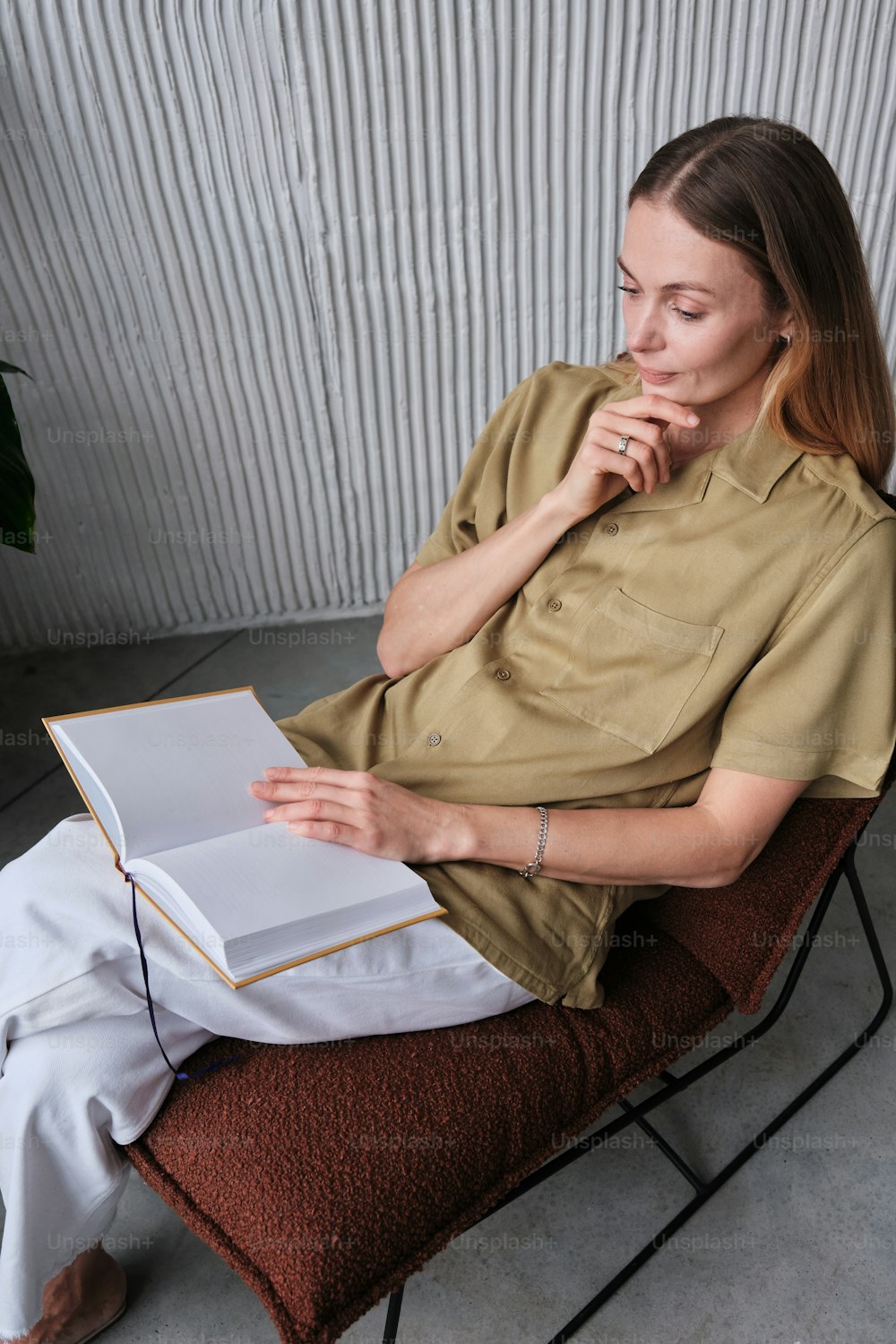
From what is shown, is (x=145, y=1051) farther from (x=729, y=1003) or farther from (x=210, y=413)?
(x=210, y=413)

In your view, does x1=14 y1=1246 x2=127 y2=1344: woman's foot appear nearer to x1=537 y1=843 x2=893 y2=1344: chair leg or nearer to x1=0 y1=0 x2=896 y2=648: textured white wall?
x1=537 y1=843 x2=893 y2=1344: chair leg

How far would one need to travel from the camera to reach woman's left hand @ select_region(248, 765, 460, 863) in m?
1.16

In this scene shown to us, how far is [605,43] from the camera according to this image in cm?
225

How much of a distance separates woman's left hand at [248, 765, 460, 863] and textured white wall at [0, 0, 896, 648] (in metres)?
1.61

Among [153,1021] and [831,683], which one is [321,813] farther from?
[831,683]

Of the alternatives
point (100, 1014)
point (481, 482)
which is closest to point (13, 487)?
point (481, 482)

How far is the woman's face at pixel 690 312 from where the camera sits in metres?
1.10

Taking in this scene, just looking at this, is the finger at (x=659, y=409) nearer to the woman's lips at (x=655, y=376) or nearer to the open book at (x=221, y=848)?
the woman's lips at (x=655, y=376)

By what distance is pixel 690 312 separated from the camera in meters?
1.13

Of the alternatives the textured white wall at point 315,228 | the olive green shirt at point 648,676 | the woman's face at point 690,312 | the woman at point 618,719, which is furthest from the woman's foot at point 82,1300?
the textured white wall at point 315,228

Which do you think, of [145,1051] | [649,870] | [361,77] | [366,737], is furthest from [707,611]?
[361,77]

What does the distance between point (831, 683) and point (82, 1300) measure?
1.18 meters

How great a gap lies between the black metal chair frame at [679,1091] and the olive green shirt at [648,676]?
19 centimetres

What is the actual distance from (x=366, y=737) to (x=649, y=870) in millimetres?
412
